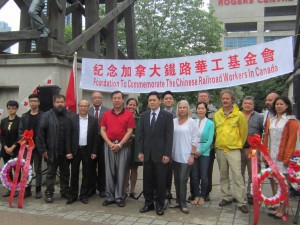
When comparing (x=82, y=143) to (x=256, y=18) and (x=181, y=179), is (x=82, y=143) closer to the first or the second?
(x=181, y=179)

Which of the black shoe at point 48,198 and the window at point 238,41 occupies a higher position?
the window at point 238,41

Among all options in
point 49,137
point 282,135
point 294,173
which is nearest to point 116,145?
point 49,137

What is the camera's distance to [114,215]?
5266 millimetres

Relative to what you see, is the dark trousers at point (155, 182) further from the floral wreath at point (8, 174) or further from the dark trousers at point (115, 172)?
the floral wreath at point (8, 174)

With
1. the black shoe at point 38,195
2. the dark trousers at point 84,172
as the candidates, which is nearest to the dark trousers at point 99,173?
the dark trousers at point 84,172

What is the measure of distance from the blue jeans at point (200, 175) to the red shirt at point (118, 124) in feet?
4.06

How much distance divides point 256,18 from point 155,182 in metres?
65.3

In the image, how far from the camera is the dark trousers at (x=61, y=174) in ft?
19.8

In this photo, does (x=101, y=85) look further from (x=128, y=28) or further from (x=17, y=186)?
(x=128, y=28)

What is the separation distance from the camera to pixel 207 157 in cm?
584

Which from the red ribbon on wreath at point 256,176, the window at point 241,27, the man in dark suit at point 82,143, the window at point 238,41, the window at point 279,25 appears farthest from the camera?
the window at point 241,27

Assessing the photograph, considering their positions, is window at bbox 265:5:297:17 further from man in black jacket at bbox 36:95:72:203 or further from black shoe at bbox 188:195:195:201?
man in black jacket at bbox 36:95:72:203

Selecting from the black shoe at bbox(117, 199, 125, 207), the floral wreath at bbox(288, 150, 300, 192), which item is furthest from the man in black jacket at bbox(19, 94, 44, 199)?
the floral wreath at bbox(288, 150, 300, 192)

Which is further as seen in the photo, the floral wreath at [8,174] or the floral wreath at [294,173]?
the floral wreath at [8,174]
